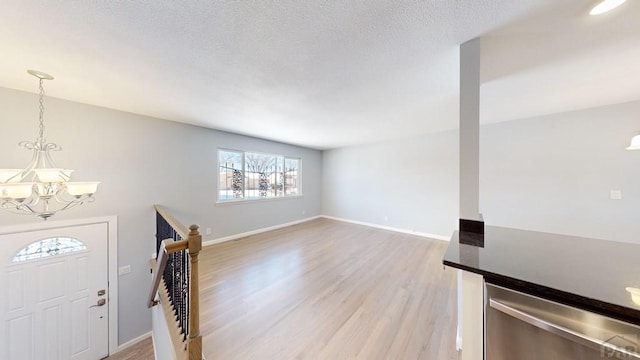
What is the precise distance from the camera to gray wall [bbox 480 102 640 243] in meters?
2.76

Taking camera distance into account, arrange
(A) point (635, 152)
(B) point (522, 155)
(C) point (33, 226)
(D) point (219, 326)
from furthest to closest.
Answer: (B) point (522, 155)
(A) point (635, 152)
(C) point (33, 226)
(D) point (219, 326)

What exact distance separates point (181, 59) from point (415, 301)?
10.9 feet

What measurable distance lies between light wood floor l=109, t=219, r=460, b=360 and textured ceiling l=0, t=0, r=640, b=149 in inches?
94.2

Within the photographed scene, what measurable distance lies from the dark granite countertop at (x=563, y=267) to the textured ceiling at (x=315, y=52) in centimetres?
141

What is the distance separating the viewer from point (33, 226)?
2.36 m

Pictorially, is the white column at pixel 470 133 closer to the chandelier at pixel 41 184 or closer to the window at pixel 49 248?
the chandelier at pixel 41 184

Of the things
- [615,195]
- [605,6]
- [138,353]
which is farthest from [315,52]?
[615,195]

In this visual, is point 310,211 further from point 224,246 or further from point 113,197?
point 113,197

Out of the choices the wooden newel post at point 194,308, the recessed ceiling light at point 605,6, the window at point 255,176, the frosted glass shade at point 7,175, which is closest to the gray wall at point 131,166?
the window at point 255,176

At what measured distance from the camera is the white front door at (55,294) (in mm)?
2225

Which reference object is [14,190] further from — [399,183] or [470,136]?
[399,183]

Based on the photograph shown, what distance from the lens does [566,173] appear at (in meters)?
3.11

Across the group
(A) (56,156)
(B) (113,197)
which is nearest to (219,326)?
(B) (113,197)

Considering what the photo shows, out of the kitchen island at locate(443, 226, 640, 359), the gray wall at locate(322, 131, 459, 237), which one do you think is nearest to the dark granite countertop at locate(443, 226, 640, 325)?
the kitchen island at locate(443, 226, 640, 359)
